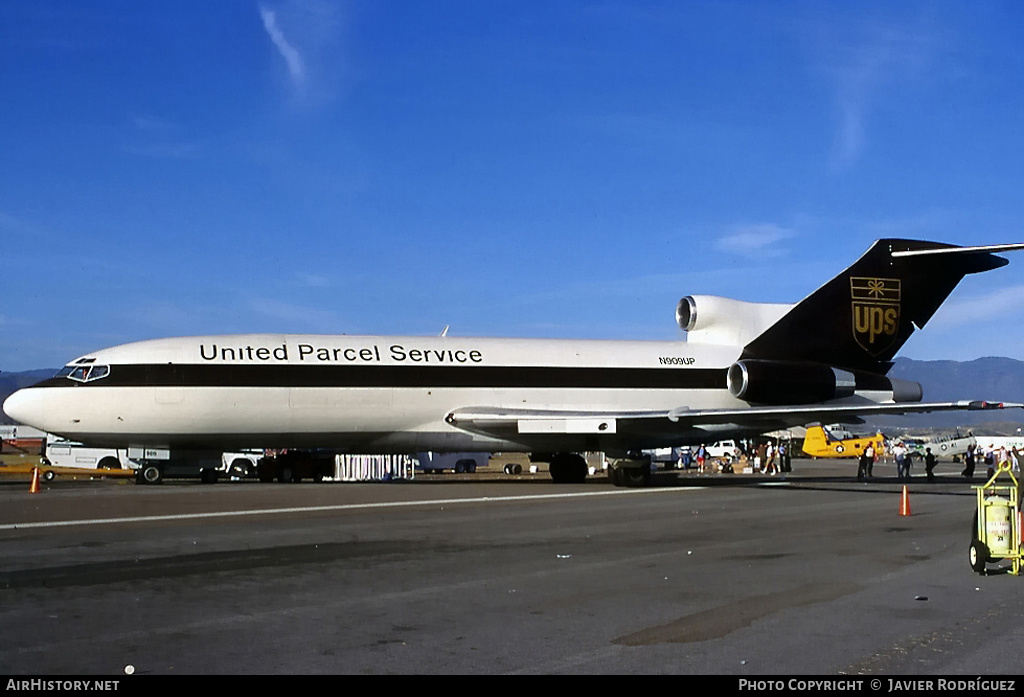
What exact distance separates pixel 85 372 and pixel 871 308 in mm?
24746

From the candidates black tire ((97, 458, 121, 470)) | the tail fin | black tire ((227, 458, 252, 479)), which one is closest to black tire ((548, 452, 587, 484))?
the tail fin

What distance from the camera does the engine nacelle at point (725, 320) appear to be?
1348 inches

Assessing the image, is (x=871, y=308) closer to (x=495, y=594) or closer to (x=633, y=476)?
(x=633, y=476)

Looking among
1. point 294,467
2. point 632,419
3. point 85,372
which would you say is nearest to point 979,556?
point 632,419

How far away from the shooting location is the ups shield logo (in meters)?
33.8

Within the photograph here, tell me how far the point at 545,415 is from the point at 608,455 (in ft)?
7.79

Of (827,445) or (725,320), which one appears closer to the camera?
(725,320)

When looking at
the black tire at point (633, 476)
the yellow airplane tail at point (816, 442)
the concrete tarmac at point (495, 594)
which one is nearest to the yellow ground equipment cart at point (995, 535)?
the concrete tarmac at point (495, 594)

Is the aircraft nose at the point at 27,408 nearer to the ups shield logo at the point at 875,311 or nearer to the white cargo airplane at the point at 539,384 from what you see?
the white cargo airplane at the point at 539,384

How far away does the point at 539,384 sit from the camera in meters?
31.0

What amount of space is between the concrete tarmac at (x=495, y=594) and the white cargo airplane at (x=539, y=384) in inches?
370

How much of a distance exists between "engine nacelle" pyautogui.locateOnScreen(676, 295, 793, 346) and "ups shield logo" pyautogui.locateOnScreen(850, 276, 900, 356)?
2236mm

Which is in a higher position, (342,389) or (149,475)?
(342,389)
